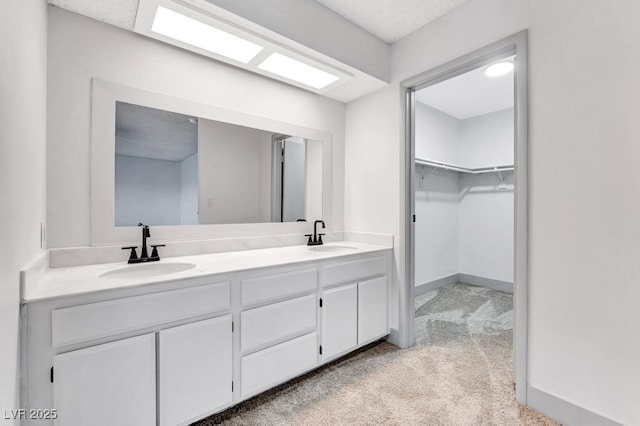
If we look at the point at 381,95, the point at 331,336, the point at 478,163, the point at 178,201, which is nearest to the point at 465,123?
the point at 478,163

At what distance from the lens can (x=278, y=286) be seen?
64.5 inches

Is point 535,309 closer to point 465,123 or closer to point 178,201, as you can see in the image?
point 178,201

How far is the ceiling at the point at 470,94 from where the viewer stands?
9.70 ft

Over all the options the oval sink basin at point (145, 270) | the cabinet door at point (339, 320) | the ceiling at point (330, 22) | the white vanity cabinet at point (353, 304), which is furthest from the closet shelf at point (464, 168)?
the oval sink basin at point (145, 270)

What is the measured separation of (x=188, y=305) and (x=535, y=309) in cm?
188

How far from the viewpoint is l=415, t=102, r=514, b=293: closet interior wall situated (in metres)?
3.75

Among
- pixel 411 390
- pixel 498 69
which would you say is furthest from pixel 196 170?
pixel 498 69

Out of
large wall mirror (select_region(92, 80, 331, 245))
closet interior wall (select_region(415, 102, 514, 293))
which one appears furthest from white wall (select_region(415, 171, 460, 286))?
large wall mirror (select_region(92, 80, 331, 245))

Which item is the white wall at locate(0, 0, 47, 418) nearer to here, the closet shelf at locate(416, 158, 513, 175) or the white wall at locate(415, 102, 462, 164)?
the closet shelf at locate(416, 158, 513, 175)

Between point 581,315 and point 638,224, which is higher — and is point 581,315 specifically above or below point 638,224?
below

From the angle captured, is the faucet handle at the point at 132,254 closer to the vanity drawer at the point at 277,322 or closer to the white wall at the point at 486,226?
the vanity drawer at the point at 277,322

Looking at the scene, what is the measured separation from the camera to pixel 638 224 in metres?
1.27

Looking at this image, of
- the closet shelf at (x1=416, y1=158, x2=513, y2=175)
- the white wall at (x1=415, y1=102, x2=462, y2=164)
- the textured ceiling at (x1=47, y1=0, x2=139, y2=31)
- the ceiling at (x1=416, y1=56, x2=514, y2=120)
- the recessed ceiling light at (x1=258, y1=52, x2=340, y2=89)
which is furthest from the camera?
the white wall at (x1=415, y1=102, x2=462, y2=164)

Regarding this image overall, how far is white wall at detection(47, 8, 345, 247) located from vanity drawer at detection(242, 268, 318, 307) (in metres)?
0.97
